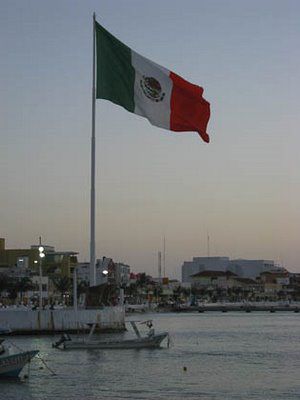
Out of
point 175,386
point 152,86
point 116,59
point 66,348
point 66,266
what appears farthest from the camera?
point 66,266

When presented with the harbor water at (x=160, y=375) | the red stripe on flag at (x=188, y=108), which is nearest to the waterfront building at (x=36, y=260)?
the harbor water at (x=160, y=375)

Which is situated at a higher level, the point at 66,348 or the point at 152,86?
the point at 152,86

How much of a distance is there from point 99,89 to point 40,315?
91.8 ft

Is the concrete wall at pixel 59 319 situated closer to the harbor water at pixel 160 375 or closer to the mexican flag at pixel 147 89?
the harbor water at pixel 160 375

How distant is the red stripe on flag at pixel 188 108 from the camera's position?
135 ft

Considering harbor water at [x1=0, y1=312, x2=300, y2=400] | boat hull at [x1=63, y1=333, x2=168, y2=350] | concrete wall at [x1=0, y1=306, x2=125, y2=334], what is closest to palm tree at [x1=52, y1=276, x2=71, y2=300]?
concrete wall at [x1=0, y1=306, x2=125, y2=334]

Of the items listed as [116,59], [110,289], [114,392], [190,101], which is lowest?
[114,392]

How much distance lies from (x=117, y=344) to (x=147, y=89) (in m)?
20.8

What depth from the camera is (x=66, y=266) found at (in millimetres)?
181125

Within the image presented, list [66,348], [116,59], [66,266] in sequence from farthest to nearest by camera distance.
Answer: [66,266], [66,348], [116,59]

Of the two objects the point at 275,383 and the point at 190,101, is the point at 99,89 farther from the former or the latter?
the point at 275,383

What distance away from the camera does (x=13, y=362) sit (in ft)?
132

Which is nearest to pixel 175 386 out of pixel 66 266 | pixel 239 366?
pixel 239 366

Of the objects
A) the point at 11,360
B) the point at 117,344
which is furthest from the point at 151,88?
the point at 117,344
